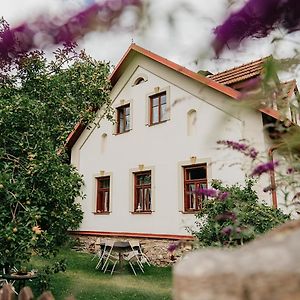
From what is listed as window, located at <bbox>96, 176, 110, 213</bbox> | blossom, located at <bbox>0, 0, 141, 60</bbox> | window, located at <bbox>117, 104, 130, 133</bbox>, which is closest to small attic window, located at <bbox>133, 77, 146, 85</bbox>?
window, located at <bbox>117, 104, 130, 133</bbox>

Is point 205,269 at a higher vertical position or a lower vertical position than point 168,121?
lower

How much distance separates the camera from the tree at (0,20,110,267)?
4.21 metres

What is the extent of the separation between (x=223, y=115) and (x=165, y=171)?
10.9 metres

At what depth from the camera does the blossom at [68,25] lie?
735mm

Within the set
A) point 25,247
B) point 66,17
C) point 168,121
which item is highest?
point 168,121

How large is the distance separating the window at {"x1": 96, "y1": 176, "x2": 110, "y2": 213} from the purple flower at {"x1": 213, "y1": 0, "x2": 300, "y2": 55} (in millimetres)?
12759

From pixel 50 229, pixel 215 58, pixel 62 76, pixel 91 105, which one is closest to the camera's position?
pixel 215 58

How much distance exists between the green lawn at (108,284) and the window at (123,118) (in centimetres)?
465

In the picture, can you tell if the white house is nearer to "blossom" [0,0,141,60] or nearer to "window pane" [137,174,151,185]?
"window pane" [137,174,151,185]

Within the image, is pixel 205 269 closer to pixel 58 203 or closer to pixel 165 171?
pixel 58 203

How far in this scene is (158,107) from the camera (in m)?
12.2

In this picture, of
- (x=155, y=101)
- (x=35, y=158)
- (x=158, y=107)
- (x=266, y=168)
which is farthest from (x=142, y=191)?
(x=266, y=168)

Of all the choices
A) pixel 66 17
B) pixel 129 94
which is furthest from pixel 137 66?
pixel 66 17

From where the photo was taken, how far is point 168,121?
11.6 m
